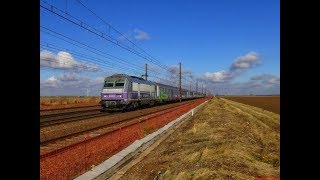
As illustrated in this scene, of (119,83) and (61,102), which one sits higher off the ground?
(119,83)

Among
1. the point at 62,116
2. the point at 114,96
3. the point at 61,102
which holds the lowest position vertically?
the point at 62,116

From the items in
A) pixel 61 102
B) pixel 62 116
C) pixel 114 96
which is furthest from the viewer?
pixel 61 102

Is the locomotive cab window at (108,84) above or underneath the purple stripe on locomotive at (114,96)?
above

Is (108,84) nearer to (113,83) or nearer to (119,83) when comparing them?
(113,83)

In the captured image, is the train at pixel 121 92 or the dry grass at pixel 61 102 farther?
→ the dry grass at pixel 61 102

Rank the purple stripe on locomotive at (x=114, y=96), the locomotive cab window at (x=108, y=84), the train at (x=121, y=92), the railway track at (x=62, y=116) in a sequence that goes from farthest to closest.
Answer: the locomotive cab window at (x=108, y=84) < the train at (x=121, y=92) < the purple stripe on locomotive at (x=114, y=96) < the railway track at (x=62, y=116)

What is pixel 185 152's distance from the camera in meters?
11.3

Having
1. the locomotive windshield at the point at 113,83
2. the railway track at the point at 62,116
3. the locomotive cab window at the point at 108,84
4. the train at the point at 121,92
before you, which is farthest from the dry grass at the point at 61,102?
the railway track at the point at 62,116

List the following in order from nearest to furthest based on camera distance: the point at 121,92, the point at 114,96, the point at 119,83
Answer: the point at 121,92 → the point at 114,96 → the point at 119,83

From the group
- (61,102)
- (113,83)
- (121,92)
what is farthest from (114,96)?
(61,102)

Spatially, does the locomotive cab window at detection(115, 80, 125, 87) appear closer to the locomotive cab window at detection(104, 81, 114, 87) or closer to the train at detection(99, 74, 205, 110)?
the train at detection(99, 74, 205, 110)

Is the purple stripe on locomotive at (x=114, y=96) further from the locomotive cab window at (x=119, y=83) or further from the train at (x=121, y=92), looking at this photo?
the locomotive cab window at (x=119, y=83)
